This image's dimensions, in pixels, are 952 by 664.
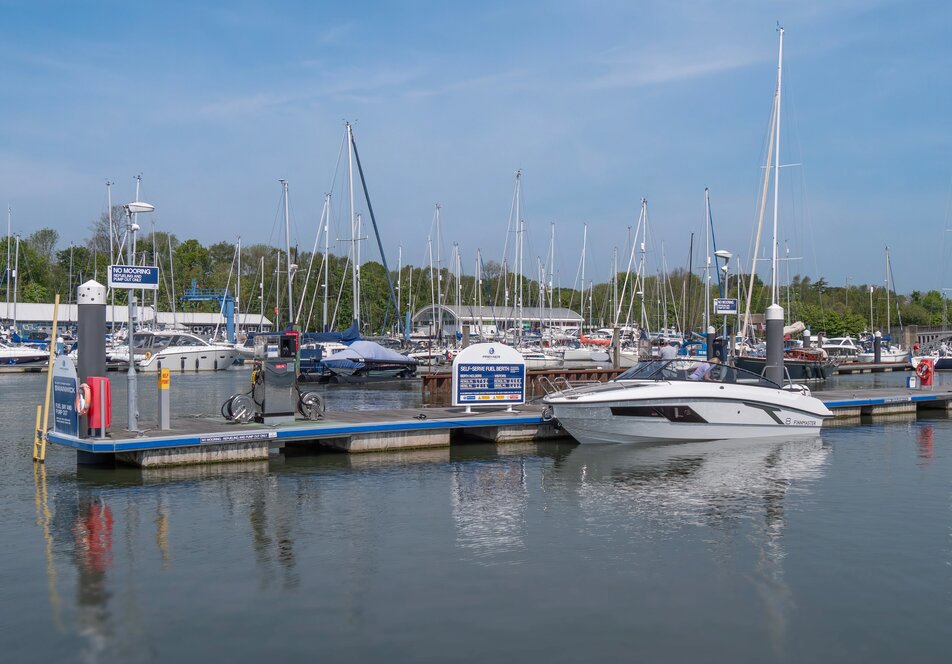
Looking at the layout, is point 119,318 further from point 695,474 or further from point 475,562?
point 475,562

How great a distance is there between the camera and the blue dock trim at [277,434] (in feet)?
52.6

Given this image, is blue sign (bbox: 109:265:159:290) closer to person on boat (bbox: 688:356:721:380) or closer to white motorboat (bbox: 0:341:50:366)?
person on boat (bbox: 688:356:721:380)

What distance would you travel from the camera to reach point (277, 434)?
1789 cm

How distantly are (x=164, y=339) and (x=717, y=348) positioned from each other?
37.2m

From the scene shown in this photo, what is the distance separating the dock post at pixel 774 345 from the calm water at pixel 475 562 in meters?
6.82

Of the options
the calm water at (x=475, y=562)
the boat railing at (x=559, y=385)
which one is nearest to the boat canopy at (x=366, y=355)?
the boat railing at (x=559, y=385)

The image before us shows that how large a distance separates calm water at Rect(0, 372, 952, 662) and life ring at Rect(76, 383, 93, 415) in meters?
1.27

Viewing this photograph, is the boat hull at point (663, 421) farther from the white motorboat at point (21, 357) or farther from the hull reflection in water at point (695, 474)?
the white motorboat at point (21, 357)

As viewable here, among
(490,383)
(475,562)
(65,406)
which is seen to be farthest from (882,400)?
(65,406)

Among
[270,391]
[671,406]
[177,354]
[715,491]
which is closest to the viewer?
[715,491]

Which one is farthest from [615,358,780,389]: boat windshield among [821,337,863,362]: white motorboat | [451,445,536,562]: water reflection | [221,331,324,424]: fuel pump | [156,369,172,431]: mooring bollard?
[821,337,863,362]: white motorboat

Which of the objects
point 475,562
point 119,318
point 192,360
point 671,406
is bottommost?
point 475,562

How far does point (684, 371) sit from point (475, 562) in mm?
11510

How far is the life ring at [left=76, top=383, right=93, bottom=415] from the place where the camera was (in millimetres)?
15961
